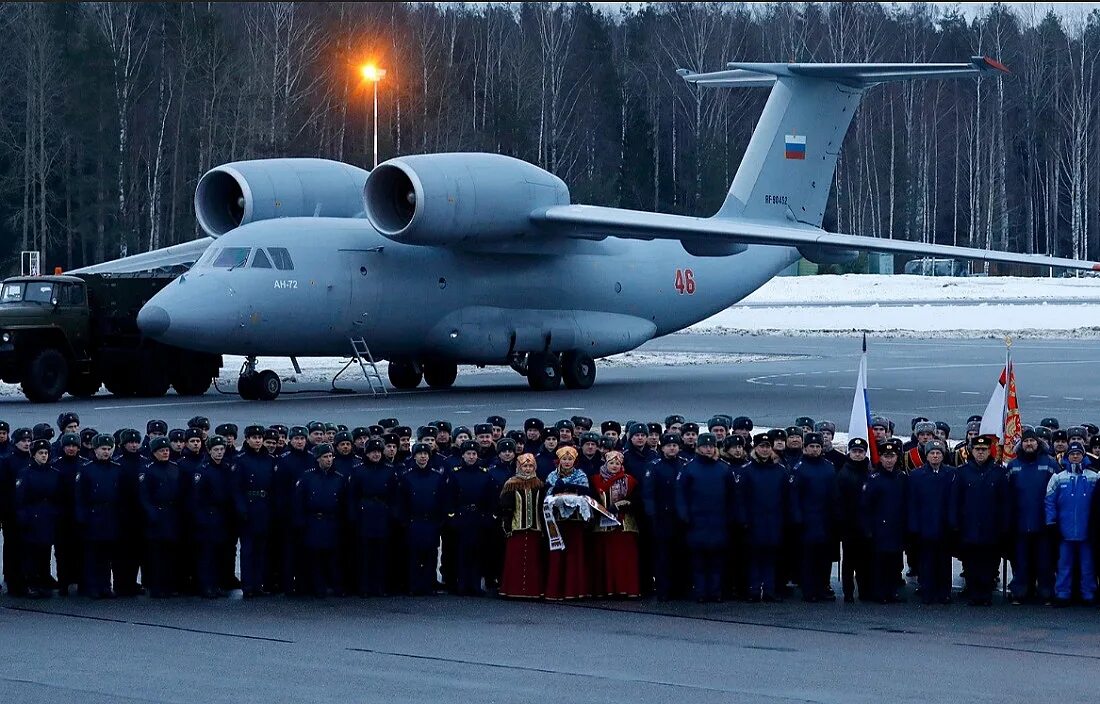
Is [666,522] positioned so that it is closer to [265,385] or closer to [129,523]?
[129,523]

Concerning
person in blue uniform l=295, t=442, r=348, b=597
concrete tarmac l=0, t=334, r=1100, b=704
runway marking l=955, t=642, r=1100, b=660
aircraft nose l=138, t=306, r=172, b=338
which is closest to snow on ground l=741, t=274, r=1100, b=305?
aircraft nose l=138, t=306, r=172, b=338

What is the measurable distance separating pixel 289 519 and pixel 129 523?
107cm

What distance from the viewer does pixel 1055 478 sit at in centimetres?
1112

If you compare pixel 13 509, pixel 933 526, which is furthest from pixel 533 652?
pixel 13 509

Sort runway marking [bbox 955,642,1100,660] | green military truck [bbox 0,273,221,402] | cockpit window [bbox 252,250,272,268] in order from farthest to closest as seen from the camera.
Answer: green military truck [bbox 0,273,221,402] → cockpit window [bbox 252,250,272,268] → runway marking [bbox 955,642,1100,660]

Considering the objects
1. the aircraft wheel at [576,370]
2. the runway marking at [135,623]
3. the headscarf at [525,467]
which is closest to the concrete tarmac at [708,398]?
the aircraft wheel at [576,370]

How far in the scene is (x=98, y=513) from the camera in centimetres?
1133

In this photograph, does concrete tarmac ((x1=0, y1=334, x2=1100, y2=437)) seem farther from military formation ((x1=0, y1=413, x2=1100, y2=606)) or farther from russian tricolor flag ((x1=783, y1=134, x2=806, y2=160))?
military formation ((x1=0, y1=413, x2=1100, y2=606))

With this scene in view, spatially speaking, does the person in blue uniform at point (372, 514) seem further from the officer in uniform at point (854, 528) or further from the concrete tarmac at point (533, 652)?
the officer in uniform at point (854, 528)

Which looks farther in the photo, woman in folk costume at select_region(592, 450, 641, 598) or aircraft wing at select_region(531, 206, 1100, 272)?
aircraft wing at select_region(531, 206, 1100, 272)

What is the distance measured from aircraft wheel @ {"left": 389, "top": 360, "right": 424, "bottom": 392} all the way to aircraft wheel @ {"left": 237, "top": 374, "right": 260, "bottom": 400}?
3331 mm

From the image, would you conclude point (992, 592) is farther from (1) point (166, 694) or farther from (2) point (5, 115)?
(2) point (5, 115)

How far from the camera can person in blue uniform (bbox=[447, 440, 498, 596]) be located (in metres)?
11.6

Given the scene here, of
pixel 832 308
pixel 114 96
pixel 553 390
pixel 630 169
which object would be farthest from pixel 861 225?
pixel 553 390
